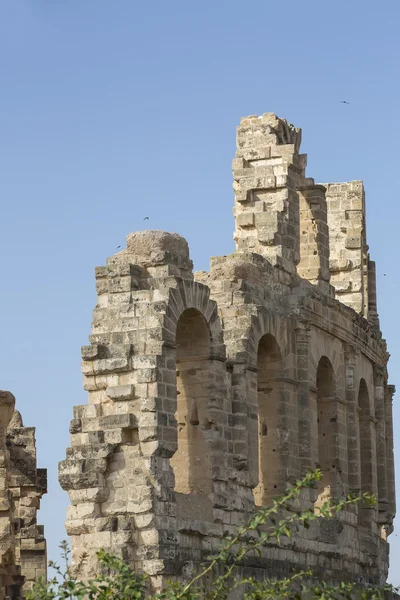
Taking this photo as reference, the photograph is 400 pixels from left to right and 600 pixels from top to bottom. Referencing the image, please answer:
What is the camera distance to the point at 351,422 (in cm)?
3191

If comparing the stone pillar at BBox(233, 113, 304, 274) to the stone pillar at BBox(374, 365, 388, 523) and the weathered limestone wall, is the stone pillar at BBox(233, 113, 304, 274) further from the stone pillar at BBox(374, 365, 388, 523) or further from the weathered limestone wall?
the weathered limestone wall

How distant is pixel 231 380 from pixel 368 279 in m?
9.80

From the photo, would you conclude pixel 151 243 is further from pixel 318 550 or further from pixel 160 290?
pixel 318 550

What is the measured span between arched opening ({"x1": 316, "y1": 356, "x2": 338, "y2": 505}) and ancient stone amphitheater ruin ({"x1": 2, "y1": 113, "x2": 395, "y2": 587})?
0.02 metres

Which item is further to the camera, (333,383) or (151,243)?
(333,383)

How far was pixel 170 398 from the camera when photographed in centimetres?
2427

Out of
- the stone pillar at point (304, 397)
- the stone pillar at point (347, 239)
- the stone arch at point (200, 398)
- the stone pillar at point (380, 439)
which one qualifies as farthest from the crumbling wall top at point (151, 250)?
the stone pillar at point (347, 239)

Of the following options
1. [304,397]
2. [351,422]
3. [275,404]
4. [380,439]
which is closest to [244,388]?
[275,404]

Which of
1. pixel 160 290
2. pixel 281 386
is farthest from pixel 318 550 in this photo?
pixel 160 290

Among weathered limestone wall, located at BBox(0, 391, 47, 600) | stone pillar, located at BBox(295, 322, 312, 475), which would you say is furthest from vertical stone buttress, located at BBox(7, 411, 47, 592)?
stone pillar, located at BBox(295, 322, 312, 475)

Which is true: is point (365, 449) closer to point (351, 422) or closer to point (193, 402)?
point (351, 422)

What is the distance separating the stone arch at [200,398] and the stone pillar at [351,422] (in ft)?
19.7

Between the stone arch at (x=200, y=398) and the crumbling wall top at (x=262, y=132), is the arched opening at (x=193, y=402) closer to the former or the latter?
the stone arch at (x=200, y=398)

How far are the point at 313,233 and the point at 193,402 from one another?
6545mm
